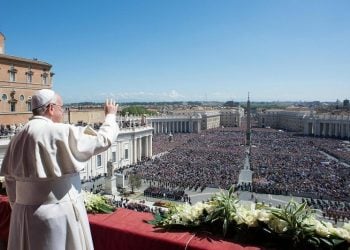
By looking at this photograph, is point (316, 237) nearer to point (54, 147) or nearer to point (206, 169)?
Answer: point (54, 147)

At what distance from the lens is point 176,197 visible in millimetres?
33719

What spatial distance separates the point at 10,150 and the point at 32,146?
46cm

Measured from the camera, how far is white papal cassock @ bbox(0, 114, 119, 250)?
3.47 m

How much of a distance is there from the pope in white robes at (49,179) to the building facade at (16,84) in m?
35.6

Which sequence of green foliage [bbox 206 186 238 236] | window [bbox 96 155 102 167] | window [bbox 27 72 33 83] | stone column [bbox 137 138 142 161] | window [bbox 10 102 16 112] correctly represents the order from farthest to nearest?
stone column [bbox 137 138 142 161]
window [bbox 96 155 102 167]
window [bbox 27 72 33 83]
window [bbox 10 102 16 112]
green foliage [bbox 206 186 238 236]

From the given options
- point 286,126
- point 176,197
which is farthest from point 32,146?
point 286,126

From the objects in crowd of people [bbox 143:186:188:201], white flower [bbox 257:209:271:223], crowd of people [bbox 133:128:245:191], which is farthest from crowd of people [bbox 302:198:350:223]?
white flower [bbox 257:209:271:223]

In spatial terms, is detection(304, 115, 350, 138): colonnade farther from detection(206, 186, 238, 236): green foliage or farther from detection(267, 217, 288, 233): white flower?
detection(267, 217, 288, 233): white flower

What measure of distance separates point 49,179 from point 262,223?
8.09ft

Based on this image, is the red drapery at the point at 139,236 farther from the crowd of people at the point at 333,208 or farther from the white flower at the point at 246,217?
the crowd of people at the point at 333,208

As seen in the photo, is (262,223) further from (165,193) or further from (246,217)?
(165,193)

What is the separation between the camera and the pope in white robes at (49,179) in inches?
137

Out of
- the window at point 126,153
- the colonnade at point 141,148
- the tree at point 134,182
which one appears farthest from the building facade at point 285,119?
the tree at point 134,182

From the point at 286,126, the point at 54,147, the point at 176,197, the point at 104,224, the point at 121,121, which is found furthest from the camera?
the point at 286,126
